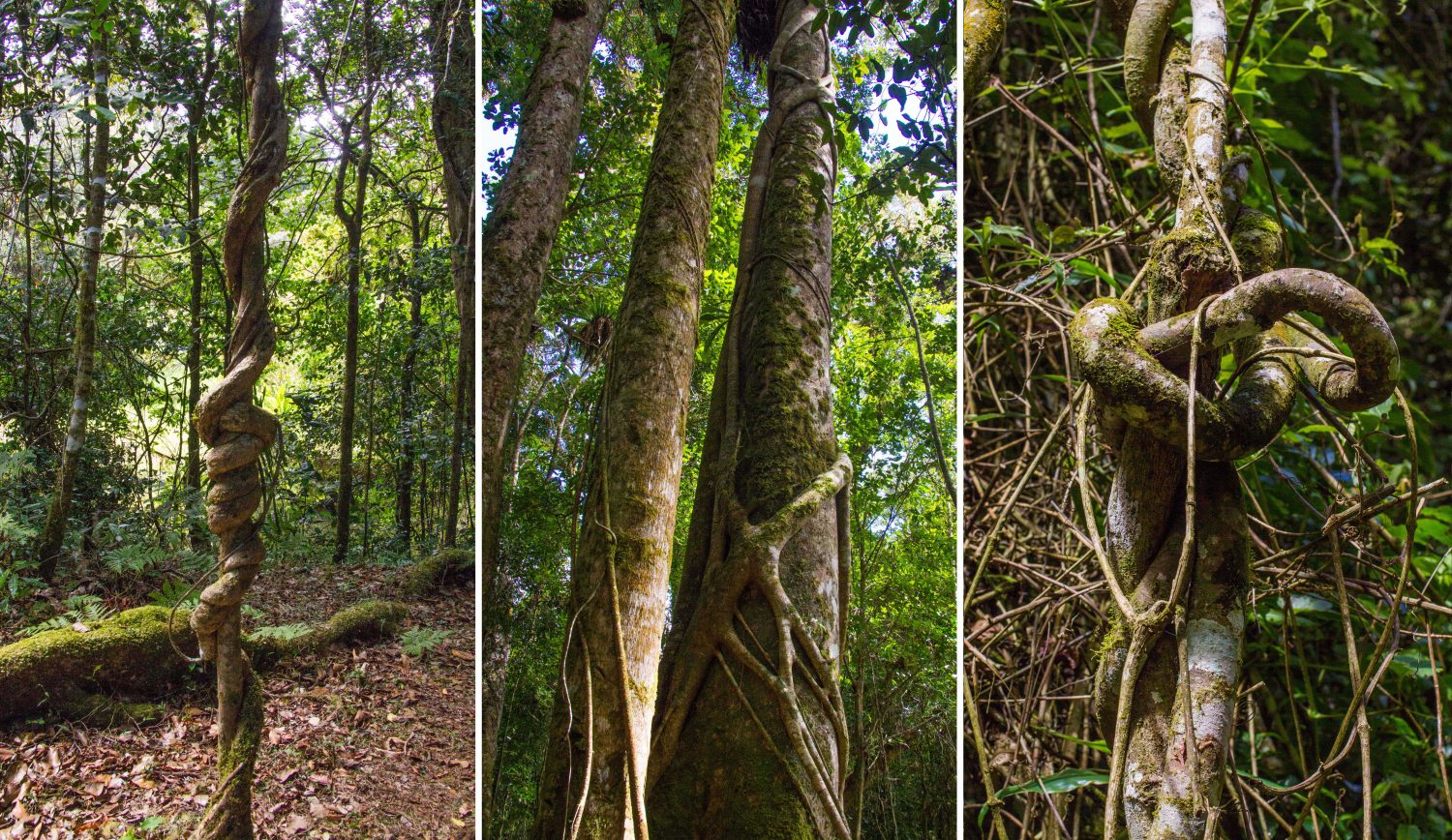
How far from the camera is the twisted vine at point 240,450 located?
126 centimetres

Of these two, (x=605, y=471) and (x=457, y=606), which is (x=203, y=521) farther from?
(x=605, y=471)

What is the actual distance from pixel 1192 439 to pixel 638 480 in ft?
2.56

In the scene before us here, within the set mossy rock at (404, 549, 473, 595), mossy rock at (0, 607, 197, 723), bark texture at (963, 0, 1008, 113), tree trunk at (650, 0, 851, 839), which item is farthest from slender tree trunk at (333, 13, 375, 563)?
bark texture at (963, 0, 1008, 113)

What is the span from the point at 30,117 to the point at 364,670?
89cm

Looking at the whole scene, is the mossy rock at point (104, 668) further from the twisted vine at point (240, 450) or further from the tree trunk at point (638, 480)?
the tree trunk at point (638, 480)

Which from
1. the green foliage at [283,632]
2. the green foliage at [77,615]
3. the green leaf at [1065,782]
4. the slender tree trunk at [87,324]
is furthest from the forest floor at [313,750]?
the green leaf at [1065,782]

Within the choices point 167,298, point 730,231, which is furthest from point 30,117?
point 730,231

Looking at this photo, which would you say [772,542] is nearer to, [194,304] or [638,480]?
[638,480]

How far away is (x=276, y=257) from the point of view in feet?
4.40

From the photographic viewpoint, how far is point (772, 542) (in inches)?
50.7

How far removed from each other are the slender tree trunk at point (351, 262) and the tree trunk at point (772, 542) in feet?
1.73

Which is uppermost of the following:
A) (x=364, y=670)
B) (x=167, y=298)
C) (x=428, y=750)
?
(x=167, y=298)

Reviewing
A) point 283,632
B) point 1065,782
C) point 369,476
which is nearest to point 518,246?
point 369,476

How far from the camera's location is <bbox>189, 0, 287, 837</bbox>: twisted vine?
1.26 metres
